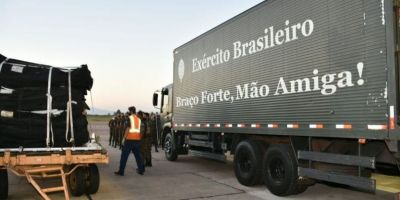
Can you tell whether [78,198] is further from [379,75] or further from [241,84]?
[379,75]

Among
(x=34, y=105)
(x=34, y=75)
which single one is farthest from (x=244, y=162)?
(x=34, y=75)

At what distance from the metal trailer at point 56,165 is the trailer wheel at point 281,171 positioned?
322cm

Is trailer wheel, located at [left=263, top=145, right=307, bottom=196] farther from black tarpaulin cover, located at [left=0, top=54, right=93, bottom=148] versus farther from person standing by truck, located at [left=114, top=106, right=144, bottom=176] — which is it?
person standing by truck, located at [left=114, top=106, right=144, bottom=176]

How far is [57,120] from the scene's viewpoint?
8.05m

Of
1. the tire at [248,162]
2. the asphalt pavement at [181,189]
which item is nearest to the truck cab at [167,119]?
the asphalt pavement at [181,189]

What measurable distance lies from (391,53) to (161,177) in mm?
6514

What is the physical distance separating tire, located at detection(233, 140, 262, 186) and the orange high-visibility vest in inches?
112

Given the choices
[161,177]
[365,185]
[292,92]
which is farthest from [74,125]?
[365,185]

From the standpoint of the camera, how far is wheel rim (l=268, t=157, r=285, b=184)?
26.7 feet

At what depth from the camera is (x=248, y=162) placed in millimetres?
9328

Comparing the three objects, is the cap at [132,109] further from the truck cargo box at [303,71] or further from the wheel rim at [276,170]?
the wheel rim at [276,170]

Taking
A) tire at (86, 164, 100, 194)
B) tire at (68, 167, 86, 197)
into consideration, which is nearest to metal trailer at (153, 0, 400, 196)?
tire at (86, 164, 100, 194)

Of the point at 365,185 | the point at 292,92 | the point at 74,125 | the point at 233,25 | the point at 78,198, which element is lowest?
the point at 78,198

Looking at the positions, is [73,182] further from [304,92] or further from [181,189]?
[304,92]
